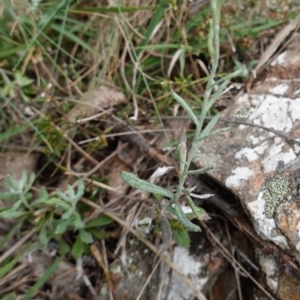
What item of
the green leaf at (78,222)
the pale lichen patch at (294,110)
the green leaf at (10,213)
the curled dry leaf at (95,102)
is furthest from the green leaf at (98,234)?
the pale lichen patch at (294,110)

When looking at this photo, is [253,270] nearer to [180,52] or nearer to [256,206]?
[256,206]

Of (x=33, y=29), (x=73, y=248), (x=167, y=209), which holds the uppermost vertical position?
(x=33, y=29)

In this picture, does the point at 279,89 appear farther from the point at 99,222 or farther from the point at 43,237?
the point at 43,237

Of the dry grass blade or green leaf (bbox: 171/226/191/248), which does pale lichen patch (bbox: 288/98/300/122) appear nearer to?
the dry grass blade

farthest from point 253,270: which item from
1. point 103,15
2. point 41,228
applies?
point 103,15

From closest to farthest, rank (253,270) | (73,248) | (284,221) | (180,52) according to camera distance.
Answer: (284,221)
(253,270)
(73,248)
(180,52)

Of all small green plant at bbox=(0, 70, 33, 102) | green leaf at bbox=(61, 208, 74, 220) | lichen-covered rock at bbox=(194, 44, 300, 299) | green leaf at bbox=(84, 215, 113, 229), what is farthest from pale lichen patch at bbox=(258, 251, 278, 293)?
small green plant at bbox=(0, 70, 33, 102)
